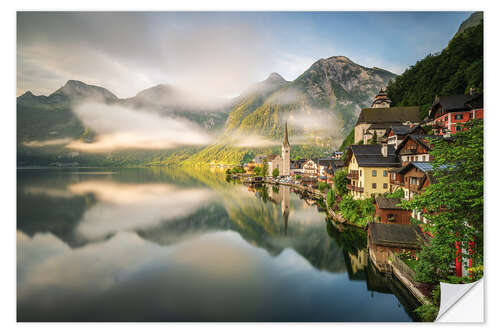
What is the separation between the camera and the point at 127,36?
6.20m

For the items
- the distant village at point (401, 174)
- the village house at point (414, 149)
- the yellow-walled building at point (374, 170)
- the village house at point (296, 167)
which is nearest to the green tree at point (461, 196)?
the distant village at point (401, 174)

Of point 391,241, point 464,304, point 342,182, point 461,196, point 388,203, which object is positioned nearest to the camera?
point 461,196

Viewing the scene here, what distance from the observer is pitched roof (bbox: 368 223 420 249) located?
711 centimetres

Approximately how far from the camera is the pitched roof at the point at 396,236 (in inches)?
280

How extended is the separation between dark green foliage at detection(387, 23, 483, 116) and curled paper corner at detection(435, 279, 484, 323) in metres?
10.0

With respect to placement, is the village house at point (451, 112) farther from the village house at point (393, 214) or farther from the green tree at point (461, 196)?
the green tree at point (461, 196)

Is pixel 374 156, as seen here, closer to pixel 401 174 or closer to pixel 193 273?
pixel 401 174

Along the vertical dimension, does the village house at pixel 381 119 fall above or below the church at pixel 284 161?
above

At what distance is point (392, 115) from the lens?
2677 centimetres

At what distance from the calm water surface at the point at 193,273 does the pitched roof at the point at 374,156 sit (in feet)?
14.9

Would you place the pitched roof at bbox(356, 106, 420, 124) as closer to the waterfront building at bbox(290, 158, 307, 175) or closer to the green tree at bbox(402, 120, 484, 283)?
the waterfront building at bbox(290, 158, 307, 175)

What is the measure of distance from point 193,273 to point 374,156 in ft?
41.5

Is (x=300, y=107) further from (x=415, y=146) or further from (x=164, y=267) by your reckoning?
(x=164, y=267)

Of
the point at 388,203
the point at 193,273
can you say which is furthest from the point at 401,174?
the point at 193,273
